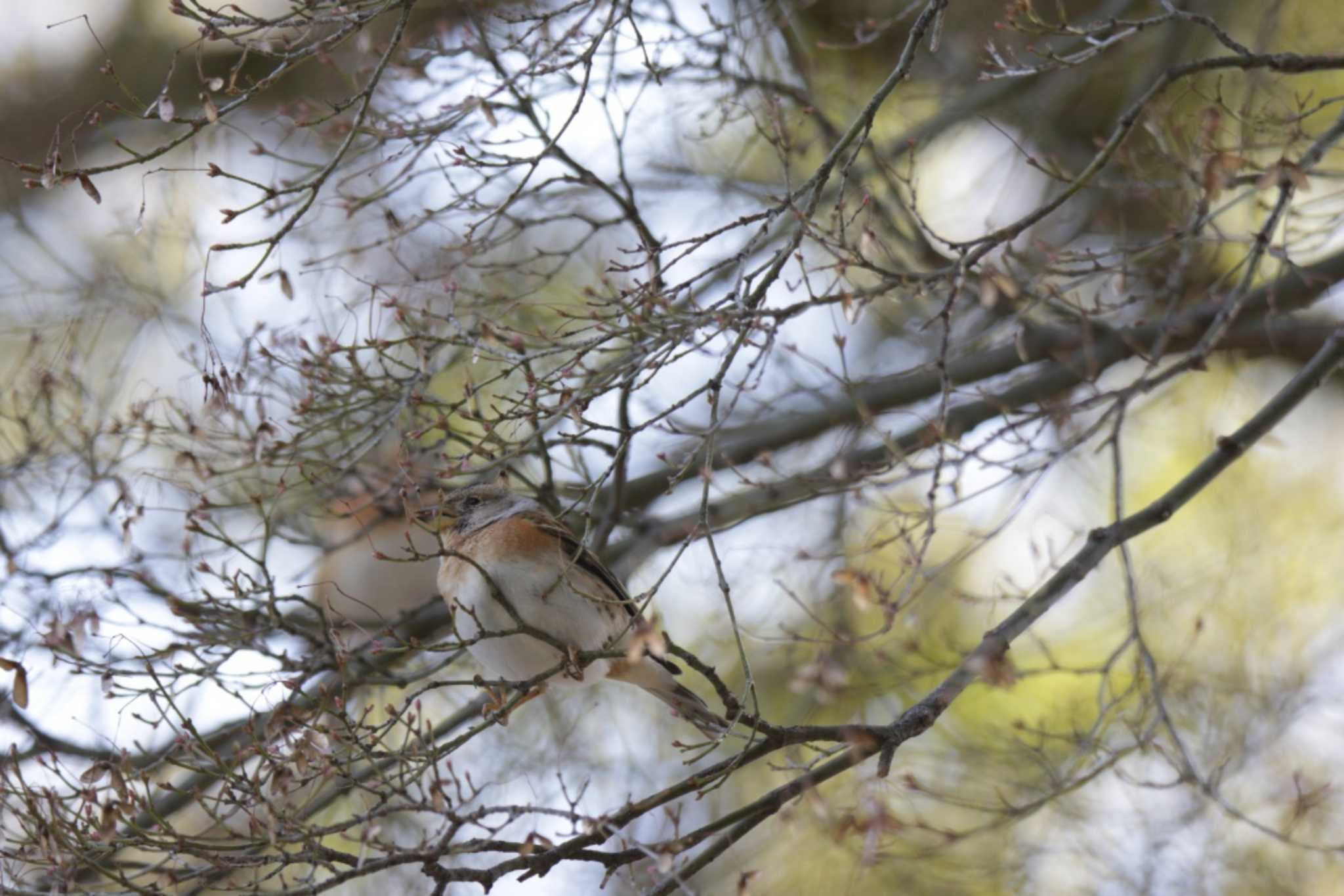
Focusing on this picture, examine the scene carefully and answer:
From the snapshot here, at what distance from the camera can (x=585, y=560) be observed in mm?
5012

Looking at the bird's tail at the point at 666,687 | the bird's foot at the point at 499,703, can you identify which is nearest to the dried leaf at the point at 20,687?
the bird's foot at the point at 499,703

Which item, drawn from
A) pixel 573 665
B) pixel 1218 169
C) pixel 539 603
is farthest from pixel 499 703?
pixel 1218 169

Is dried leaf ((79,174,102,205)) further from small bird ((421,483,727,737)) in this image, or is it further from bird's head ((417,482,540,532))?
bird's head ((417,482,540,532))

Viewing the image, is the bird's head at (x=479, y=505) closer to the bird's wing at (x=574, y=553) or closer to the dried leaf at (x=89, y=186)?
the bird's wing at (x=574, y=553)

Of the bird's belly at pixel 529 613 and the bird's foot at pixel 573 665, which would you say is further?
the bird's belly at pixel 529 613

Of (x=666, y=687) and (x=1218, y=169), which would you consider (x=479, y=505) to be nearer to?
(x=666, y=687)

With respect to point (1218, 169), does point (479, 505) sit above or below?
above

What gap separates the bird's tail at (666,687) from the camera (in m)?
5.13

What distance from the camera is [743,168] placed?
8.48 meters

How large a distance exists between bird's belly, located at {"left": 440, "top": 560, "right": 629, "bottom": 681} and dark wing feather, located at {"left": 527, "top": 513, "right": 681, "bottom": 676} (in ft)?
0.34

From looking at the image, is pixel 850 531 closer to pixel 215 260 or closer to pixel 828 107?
pixel 828 107

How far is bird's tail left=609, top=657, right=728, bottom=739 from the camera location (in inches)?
202

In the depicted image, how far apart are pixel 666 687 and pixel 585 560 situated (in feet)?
2.16

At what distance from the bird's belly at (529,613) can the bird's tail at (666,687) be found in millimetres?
138
